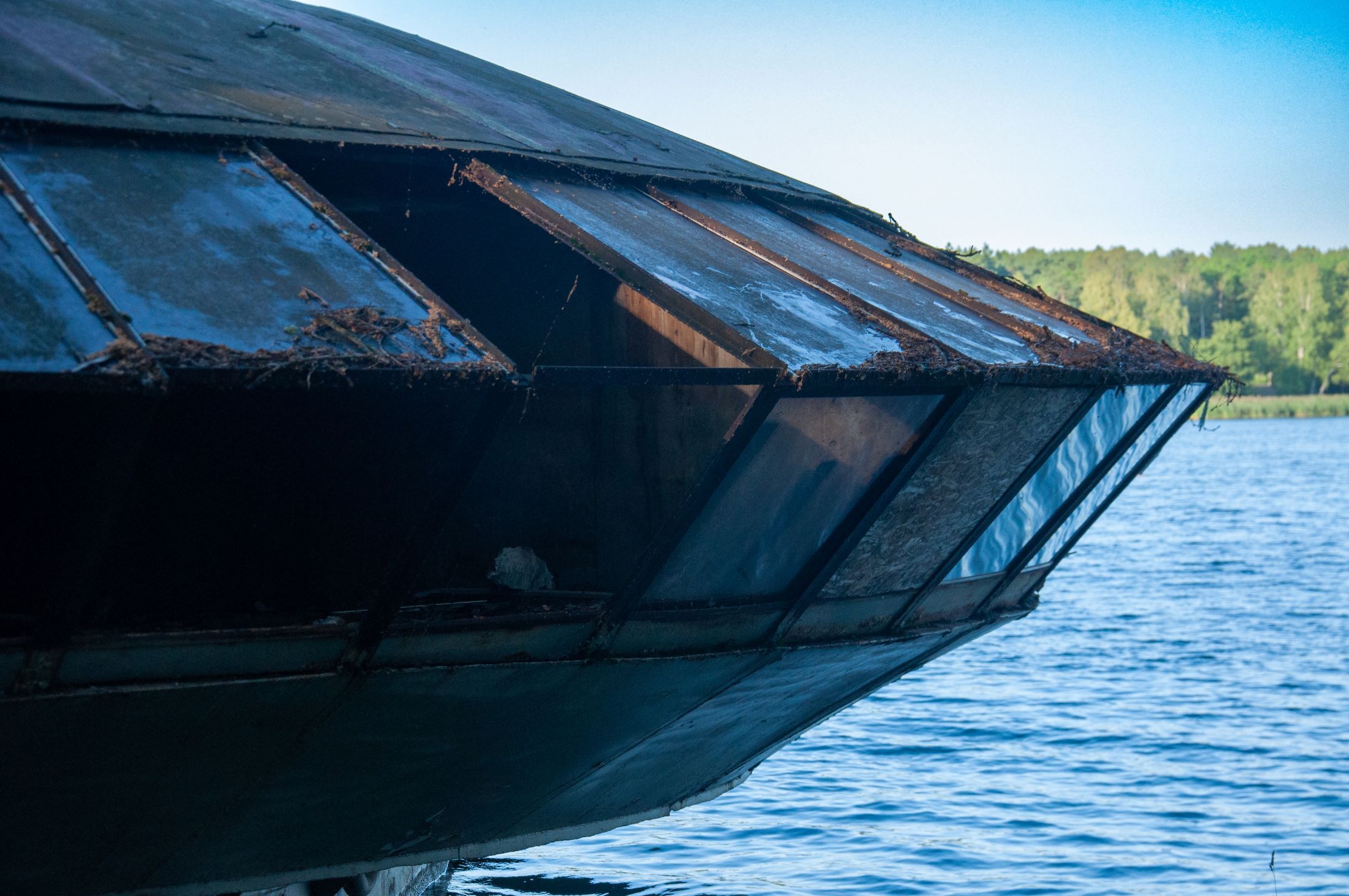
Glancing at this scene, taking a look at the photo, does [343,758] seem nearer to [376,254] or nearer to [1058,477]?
[376,254]

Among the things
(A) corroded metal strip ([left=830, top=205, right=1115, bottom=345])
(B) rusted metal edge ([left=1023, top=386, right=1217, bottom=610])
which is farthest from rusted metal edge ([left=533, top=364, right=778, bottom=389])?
(B) rusted metal edge ([left=1023, top=386, right=1217, bottom=610])

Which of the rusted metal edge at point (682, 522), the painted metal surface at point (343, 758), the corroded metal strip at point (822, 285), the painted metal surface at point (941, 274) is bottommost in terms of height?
the painted metal surface at point (343, 758)

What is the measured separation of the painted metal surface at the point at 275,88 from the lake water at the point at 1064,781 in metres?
11.5

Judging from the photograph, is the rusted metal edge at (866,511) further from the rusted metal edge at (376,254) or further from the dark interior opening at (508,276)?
the rusted metal edge at (376,254)

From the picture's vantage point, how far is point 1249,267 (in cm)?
14050

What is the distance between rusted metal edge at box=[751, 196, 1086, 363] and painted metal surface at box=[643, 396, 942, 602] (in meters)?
1.23

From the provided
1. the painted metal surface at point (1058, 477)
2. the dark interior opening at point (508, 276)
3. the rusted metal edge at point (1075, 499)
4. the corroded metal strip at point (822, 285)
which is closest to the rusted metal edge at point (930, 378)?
the corroded metal strip at point (822, 285)

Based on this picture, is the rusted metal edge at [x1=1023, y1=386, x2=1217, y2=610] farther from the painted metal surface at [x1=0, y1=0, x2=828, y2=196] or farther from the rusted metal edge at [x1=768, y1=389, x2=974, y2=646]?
the painted metal surface at [x1=0, y1=0, x2=828, y2=196]

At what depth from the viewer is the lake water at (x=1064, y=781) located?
55.4 ft

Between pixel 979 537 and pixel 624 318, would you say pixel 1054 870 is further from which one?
pixel 624 318

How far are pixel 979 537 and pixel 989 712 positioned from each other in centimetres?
1954

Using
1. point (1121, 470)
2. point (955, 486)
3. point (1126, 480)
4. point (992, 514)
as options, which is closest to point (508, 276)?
point (955, 486)

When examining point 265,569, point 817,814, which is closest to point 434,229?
point 265,569

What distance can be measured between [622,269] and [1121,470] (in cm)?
428
